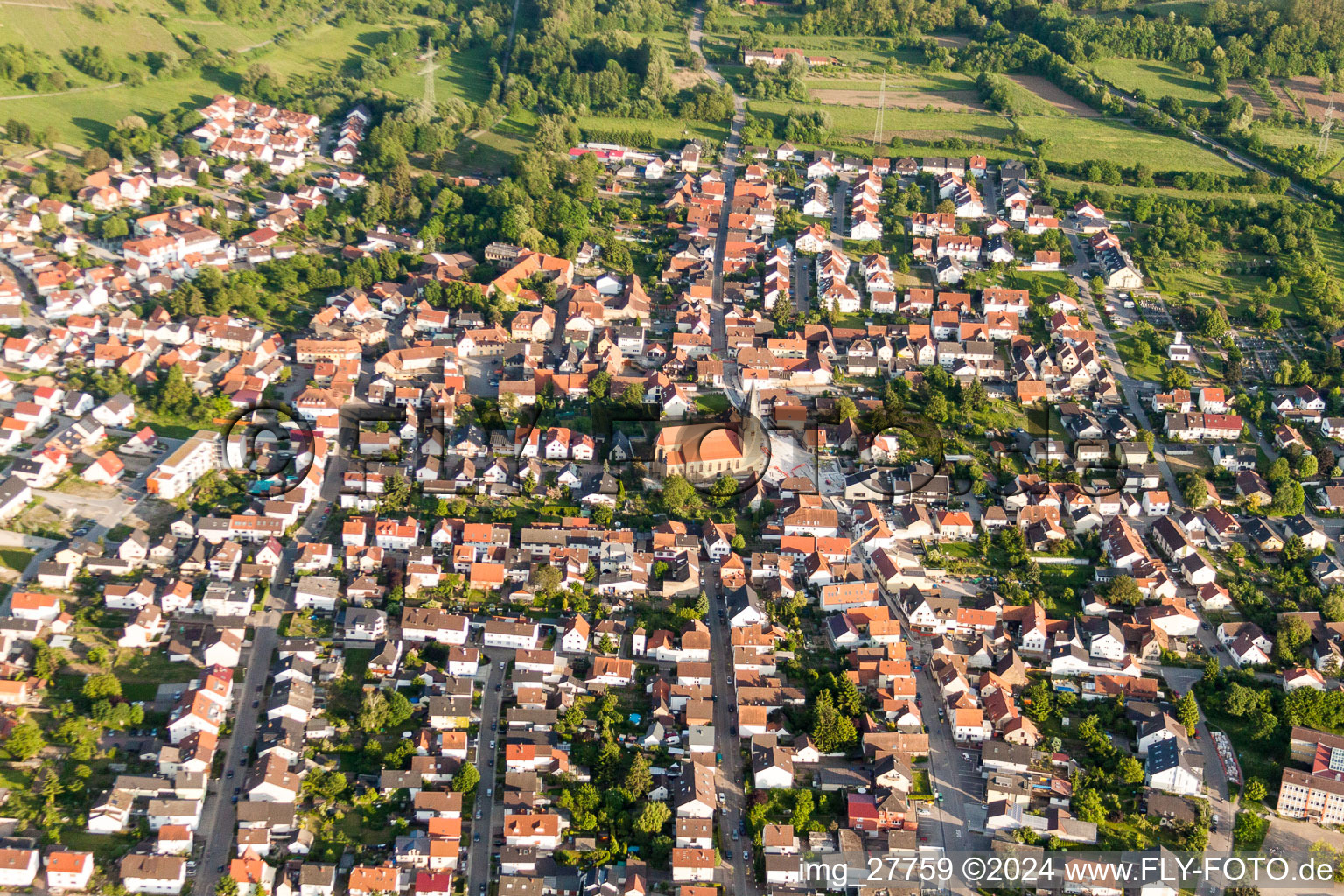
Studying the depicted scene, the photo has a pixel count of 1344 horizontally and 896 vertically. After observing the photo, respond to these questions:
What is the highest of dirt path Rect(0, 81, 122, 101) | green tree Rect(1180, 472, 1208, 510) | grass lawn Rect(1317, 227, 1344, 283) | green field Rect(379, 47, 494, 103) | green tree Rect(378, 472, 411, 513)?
green field Rect(379, 47, 494, 103)

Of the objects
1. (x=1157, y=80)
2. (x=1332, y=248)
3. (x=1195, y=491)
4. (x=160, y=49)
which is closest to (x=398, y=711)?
(x=1195, y=491)

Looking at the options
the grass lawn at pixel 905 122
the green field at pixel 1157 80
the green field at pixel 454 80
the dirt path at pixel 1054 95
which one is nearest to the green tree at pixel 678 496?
the grass lawn at pixel 905 122

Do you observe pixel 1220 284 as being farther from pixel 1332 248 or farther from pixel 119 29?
pixel 119 29

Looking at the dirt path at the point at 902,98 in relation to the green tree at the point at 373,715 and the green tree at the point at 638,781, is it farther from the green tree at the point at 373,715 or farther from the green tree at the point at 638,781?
the green tree at the point at 638,781

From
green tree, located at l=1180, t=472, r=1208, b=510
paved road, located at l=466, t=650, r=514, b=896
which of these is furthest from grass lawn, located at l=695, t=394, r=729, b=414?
green tree, located at l=1180, t=472, r=1208, b=510

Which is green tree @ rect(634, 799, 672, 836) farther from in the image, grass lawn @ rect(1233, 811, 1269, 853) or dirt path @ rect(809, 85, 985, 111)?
dirt path @ rect(809, 85, 985, 111)

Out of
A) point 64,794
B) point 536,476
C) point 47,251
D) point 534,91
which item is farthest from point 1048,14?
point 64,794

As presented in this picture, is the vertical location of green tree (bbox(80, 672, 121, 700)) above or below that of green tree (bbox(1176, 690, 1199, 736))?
below
